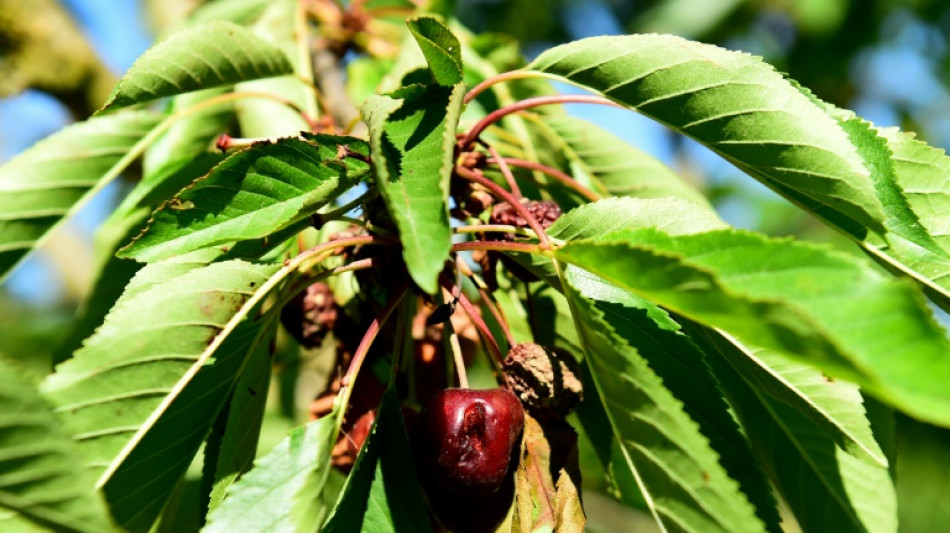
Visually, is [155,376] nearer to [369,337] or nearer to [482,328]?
[369,337]

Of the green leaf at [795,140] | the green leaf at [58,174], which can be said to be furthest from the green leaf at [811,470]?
the green leaf at [58,174]

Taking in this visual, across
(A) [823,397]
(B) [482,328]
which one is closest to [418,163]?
(B) [482,328]

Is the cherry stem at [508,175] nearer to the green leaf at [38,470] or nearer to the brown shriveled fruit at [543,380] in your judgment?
the brown shriveled fruit at [543,380]

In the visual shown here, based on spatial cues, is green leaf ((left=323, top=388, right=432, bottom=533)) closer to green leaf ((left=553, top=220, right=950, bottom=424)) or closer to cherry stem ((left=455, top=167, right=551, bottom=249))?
cherry stem ((left=455, top=167, right=551, bottom=249))

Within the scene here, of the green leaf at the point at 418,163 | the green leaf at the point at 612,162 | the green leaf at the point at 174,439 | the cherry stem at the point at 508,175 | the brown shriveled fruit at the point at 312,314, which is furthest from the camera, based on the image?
the green leaf at the point at 612,162

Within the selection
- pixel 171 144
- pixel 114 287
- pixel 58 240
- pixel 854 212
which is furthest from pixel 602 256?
pixel 58 240

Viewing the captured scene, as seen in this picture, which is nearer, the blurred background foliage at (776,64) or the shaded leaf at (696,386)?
the shaded leaf at (696,386)
